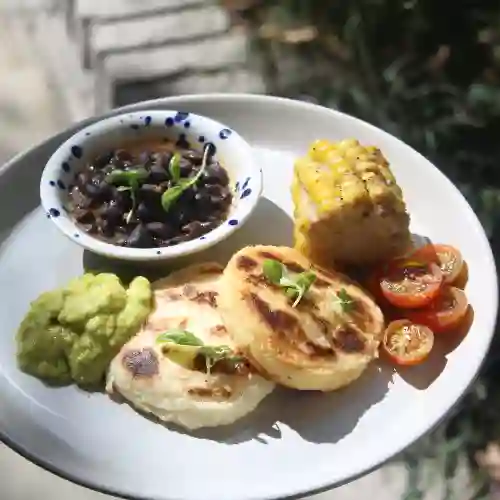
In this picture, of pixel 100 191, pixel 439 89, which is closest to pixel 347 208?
pixel 100 191

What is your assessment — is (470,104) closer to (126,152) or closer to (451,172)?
(451,172)

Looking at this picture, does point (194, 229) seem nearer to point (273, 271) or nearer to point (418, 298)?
point (273, 271)

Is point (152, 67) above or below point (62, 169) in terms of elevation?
below

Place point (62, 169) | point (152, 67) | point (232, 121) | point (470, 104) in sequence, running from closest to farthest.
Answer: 1. point (62, 169)
2. point (232, 121)
3. point (470, 104)
4. point (152, 67)

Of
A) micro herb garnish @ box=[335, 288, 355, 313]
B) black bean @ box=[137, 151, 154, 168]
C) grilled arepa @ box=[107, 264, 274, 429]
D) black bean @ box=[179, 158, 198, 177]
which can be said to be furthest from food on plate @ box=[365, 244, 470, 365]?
black bean @ box=[137, 151, 154, 168]

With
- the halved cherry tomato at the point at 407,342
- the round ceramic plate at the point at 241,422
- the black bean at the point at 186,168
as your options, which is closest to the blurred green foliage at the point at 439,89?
the round ceramic plate at the point at 241,422

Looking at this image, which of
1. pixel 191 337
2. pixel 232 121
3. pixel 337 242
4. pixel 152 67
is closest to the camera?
pixel 191 337

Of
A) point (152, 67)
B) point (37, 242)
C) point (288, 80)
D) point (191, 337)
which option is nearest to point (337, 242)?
point (191, 337)

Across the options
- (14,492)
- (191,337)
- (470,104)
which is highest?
(191,337)
